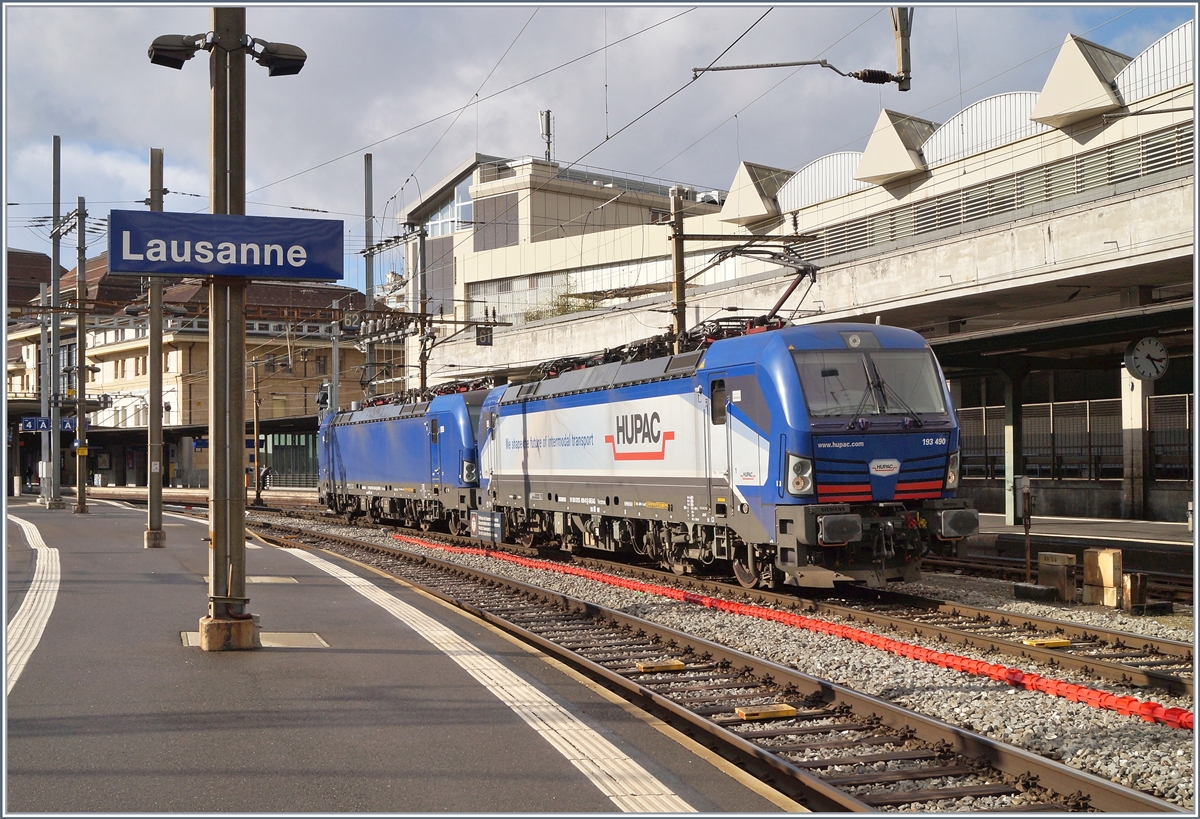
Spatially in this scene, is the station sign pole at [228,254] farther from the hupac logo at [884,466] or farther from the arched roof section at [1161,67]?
the arched roof section at [1161,67]

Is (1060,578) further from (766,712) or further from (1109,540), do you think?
(1109,540)

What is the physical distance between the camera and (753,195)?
41062 mm

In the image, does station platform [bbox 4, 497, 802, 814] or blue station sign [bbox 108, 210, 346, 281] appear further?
blue station sign [bbox 108, 210, 346, 281]

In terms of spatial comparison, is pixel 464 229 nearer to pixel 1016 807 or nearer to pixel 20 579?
pixel 20 579

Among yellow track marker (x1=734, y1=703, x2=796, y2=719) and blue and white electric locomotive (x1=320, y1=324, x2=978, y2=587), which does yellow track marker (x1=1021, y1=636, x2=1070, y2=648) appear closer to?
blue and white electric locomotive (x1=320, y1=324, x2=978, y2=587)

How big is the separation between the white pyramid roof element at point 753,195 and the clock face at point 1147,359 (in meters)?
24.0

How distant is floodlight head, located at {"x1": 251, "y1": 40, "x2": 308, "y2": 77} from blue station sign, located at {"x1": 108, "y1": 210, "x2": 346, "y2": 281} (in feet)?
4.86

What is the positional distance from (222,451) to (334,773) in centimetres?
475

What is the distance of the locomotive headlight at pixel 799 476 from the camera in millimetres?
12852

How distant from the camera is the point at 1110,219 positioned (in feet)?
69.2

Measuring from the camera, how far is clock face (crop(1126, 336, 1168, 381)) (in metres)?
17.3

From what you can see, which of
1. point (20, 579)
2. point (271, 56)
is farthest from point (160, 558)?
point (271, 56)

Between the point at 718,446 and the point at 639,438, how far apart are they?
2.53 meters

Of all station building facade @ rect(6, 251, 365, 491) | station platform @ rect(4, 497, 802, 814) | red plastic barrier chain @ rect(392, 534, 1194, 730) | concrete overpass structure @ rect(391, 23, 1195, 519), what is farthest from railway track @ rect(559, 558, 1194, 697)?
station building facade @ rect(6, 251, 365, 491)
